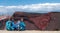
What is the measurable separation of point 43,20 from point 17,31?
2461 mm

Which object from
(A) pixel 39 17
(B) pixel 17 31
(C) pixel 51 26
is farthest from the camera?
(A) pixel 39 17

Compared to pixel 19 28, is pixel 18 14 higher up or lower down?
higher up

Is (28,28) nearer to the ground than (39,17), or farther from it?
nearer to the ground

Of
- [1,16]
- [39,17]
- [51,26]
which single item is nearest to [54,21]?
[51,26]

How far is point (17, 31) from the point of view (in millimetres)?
9234

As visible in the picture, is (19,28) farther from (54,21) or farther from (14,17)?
(54,21)

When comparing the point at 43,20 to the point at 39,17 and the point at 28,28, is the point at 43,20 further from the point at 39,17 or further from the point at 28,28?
the point at 28,28

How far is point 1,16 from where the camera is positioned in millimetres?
11062

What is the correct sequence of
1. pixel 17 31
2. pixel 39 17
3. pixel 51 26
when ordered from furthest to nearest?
pixel 39 17, pixel 51 26, pixel 17 31

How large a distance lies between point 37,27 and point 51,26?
3.33 feet

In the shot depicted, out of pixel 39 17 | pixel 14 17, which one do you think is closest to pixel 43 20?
pixel 39 17

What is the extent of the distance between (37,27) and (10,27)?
2.18 metres

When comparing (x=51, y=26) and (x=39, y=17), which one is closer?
(x=51, y=26)

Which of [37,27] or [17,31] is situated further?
[37,27]
